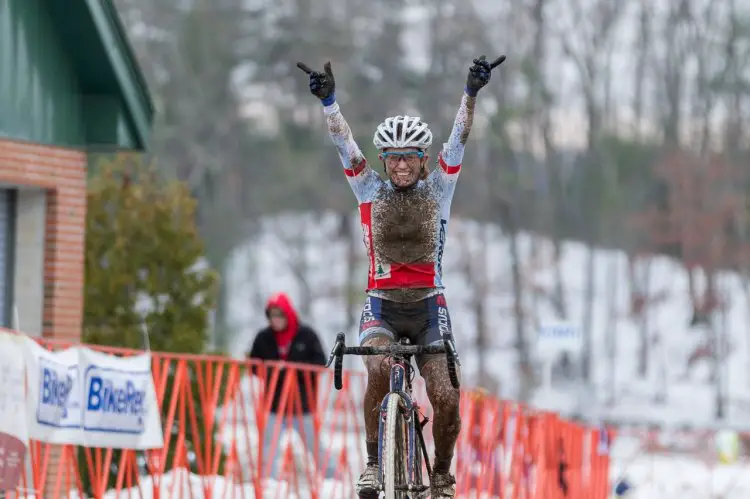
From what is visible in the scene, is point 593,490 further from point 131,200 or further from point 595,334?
point 595,334

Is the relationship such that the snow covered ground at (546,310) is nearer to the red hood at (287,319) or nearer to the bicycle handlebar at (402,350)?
the red hood at (287,319)

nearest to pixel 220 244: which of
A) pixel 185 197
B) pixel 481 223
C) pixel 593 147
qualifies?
pixel 481 223

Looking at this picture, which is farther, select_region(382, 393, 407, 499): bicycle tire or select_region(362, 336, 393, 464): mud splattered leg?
select_region(362, 336, 393, 464): mud splattered leg

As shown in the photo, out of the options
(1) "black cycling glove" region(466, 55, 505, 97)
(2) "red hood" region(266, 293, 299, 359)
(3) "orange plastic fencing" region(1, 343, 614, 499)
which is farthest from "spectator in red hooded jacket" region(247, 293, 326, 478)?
(1) "black cycling glove" region(466, 55, 505, 97)

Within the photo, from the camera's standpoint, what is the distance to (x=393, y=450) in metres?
8.21

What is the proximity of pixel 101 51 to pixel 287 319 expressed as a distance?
11.3 feet

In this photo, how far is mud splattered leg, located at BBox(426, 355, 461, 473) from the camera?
8.59 m

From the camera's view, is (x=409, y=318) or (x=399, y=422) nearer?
(x=399, y=422)

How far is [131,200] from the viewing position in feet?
83.8

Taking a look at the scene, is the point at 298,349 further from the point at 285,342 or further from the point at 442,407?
the point at 442,407

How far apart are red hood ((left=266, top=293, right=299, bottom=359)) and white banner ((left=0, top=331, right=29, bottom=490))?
5778 millimetres

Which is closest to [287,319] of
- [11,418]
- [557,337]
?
[11,418]

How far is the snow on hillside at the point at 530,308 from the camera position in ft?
204

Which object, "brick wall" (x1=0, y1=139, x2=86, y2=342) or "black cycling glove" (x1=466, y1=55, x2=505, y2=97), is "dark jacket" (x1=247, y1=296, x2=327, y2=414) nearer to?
"brick wall" (x1=0, y1=139, x2=86, y2=342)
